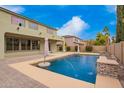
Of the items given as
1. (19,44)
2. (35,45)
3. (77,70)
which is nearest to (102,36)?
(35,45)

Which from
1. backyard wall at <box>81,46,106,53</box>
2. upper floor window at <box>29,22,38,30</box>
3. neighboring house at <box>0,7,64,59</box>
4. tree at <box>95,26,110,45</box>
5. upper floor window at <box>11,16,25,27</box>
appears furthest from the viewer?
tree at <box>95,26,110,45</box>

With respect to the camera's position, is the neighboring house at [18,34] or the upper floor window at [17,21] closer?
the neighboring house at [18,34]

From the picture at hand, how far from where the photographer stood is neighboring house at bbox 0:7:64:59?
45.5 ft

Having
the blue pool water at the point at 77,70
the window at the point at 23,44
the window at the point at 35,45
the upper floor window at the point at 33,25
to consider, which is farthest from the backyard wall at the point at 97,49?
the blue pool water at the point at 77,70

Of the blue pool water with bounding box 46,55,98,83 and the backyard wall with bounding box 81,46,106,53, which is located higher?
the backyard wall with bounding box 81,46,106,53

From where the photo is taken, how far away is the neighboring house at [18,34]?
13.9 m

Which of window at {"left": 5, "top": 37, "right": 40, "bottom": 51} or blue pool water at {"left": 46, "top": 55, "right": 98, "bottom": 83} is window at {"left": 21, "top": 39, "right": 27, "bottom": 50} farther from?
blue pool water at {"left": 46, "top": 55, "right": 98, "bottom": 83}

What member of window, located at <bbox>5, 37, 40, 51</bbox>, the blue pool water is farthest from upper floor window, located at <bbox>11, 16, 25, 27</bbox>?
the blue pool water

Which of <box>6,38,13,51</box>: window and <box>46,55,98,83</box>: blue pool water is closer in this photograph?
<box>46,55,98,83</box>: blue pool water

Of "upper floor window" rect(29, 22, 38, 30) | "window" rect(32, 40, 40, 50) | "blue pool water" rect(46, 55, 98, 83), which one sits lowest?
"blue pool water" rect(46, 55, 98, 83)

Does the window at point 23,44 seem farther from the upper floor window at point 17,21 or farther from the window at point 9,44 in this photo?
the upper floor window at point 17,21
